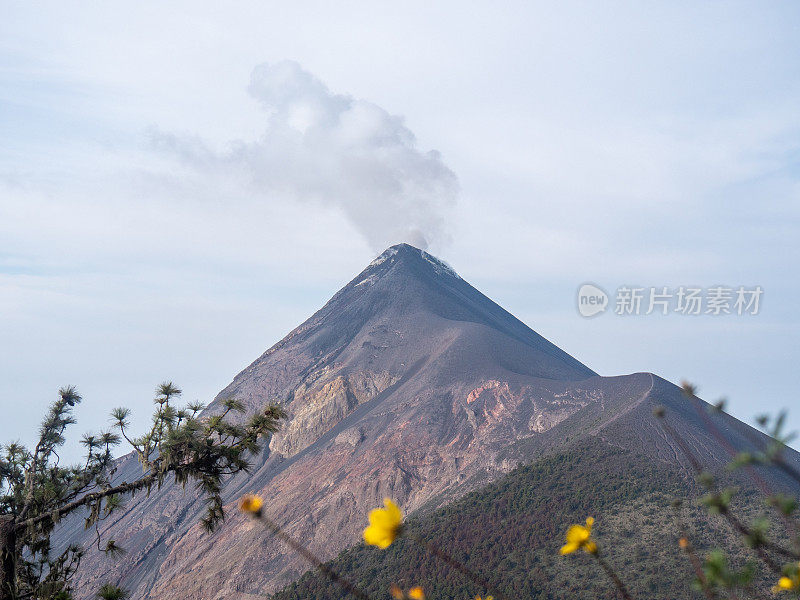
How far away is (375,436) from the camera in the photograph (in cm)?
6016

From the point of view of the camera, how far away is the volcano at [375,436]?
161 ft

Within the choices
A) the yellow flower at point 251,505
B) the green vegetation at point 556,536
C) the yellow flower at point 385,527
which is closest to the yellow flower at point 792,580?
the yellow flower at point 385,527

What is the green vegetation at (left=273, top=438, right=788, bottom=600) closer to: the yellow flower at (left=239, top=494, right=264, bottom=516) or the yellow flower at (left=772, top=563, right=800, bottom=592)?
the yellow flower at (left=772, top=563, right=800, bottom=592)

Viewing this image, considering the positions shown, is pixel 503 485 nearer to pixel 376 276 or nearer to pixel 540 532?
pixel 540 532

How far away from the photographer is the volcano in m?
48.9

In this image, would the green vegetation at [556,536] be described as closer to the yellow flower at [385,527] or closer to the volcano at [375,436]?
the volcano at [375,436]

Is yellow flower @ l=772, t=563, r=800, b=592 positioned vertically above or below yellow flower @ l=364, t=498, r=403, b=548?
below

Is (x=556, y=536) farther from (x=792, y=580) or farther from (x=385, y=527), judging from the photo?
(x=385, y=527)

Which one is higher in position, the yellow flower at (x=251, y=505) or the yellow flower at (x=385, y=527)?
the yellow flower at (x=251, y=505)

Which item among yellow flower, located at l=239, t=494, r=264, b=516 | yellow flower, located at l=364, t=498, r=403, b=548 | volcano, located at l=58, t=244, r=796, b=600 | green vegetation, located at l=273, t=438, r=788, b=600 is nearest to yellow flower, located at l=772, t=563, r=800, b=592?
yellow flower, located at l=364, t=498, r=403, b=548

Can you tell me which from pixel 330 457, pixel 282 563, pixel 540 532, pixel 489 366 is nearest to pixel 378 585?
pixel 540 532

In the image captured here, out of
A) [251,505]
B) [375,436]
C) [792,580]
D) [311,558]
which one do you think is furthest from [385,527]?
[375,436]

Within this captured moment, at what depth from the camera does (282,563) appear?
4816cm

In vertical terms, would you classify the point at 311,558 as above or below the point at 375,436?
above
